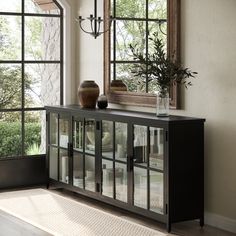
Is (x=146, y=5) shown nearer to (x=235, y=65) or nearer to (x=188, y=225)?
(x=235, y=65)

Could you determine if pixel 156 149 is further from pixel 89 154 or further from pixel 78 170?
pixel 78 170

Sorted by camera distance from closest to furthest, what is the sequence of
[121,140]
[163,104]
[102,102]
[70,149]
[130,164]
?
[163,104] → [130,164] → [121,140] → [102,102] → [70,149]

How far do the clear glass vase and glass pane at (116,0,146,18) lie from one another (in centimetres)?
93

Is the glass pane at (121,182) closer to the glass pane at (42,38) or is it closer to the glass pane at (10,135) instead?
the glass pane at (10,135)

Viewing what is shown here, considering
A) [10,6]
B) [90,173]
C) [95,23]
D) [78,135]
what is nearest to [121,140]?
[90,173]

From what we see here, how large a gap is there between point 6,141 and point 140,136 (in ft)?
7.21

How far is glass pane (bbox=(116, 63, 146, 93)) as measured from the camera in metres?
5.70

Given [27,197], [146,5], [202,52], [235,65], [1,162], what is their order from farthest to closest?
[1,162]
[27,197]
[146,5]
[202,52]
[235,65]

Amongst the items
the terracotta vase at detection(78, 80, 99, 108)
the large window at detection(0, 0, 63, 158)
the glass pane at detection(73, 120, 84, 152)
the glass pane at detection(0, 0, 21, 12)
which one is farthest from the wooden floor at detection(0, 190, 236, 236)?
the glass pane at detection(0, 0, 21, 12)

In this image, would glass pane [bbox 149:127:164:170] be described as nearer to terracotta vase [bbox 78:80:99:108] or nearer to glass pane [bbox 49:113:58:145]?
terracotta vase [bbox 78:80:99:108]

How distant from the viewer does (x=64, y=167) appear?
6336mm

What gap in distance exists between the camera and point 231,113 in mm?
4809

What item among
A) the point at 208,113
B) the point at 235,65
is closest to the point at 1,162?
the point at 208,113

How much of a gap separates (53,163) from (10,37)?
4.96ft
